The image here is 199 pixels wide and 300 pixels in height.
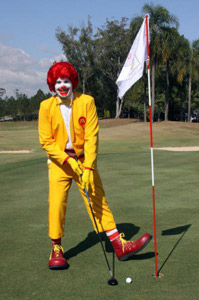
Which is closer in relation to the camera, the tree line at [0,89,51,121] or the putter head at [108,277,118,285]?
the putter head at [108,277,118,285]

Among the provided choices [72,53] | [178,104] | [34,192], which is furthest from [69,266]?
[178,104]

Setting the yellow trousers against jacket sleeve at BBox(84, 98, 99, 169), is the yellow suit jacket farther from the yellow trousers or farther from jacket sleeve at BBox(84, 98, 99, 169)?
the yellow trousers

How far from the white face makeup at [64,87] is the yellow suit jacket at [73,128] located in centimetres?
8

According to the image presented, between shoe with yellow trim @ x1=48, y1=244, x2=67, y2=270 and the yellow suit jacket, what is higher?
the yellow suit jacket

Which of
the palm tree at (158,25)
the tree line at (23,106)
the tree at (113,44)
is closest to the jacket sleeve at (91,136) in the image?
the palm tree at (158,25)

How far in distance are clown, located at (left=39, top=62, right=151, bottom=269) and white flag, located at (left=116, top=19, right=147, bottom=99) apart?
18.5 inches

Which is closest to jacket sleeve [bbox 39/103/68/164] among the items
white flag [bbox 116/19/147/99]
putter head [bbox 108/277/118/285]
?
white flag [bbox 116/19/147/99]

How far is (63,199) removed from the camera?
460 centimetres

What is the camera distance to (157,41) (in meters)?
40.9

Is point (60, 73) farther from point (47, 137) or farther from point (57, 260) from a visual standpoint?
point (57, 260)

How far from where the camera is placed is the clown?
4.50 m

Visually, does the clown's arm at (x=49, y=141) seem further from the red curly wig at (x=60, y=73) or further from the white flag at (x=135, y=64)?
the white flag at (x=135, y=64)

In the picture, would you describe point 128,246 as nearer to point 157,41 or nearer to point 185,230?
point 185,230

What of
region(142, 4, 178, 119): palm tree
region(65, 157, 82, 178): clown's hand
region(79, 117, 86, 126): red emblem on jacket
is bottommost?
region(65, 157, 82, 178): clown's hand
